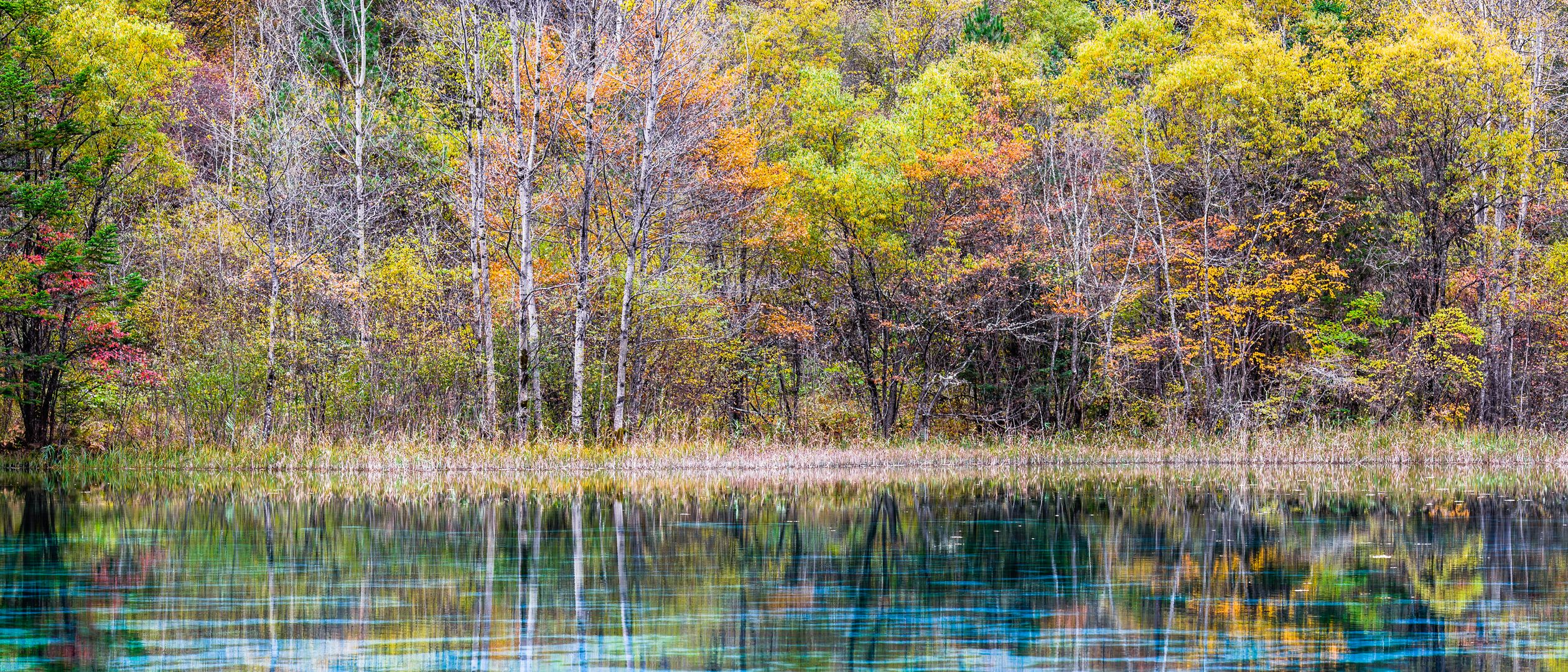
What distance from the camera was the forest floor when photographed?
24578 millimetres

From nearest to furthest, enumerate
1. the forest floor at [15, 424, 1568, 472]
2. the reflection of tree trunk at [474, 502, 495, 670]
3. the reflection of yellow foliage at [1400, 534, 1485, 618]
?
the reflection of tree trunk at [474, 502, 495, 670] < the reflection of yellow foliage at [1400, 534, 1485, 618] < the forest floor at [15, 424, 1568, 472]

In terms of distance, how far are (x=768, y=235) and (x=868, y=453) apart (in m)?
5.97

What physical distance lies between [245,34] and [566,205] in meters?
21.4

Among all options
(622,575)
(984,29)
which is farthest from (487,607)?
(984,29)

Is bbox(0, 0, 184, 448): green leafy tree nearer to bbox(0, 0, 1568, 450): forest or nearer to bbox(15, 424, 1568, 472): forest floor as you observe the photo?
bbox(0, 0, 1568, 450): forest

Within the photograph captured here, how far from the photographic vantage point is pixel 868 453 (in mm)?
28828

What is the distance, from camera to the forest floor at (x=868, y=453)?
2458 cm

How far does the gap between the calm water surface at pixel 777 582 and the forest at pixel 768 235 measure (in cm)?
844

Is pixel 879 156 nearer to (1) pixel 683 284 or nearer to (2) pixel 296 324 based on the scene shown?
(1) pixel 683 284

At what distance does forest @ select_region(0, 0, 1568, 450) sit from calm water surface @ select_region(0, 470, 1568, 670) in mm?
8436

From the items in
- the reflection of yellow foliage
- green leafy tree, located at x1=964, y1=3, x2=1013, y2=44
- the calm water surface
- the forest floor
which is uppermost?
green leafy tree, located at x1=964, y1=3, x2=1013, y2=44

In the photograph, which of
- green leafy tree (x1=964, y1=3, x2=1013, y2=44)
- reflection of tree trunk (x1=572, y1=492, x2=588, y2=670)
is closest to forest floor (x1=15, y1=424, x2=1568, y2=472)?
reflection of tree trunk (x1=572, y1=492, x2=588, y2=670)

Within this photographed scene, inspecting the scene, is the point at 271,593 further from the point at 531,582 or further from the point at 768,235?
the point at 768,235

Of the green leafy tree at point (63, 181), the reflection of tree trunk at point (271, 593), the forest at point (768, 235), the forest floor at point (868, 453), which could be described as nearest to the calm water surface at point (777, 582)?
the reflection of tree trunk at point (271, 593)
